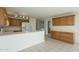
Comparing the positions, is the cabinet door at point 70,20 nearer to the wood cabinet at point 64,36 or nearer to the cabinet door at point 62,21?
the cabinet door at point 62,21

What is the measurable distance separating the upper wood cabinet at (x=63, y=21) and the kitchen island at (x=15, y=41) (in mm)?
2642

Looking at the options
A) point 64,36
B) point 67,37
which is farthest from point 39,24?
point 67,37

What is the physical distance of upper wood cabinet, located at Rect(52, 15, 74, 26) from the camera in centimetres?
733

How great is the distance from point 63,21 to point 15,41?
4.86m

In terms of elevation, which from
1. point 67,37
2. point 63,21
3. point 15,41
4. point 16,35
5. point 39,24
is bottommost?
point 67,37

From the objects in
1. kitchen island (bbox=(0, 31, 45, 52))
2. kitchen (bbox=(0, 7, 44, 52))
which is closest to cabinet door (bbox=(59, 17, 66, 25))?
kitchen (bbox=(0, 7, 44, 52))

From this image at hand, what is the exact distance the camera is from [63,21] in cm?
815

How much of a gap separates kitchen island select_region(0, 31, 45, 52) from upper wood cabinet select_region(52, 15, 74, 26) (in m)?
2.64

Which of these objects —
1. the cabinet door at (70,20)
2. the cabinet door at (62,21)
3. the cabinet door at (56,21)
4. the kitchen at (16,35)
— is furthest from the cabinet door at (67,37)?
the kitchen at (16,35)

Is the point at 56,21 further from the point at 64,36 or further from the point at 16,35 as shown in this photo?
the point at 16,35

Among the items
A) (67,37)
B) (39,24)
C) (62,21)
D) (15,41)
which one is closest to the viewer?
(15,41)
